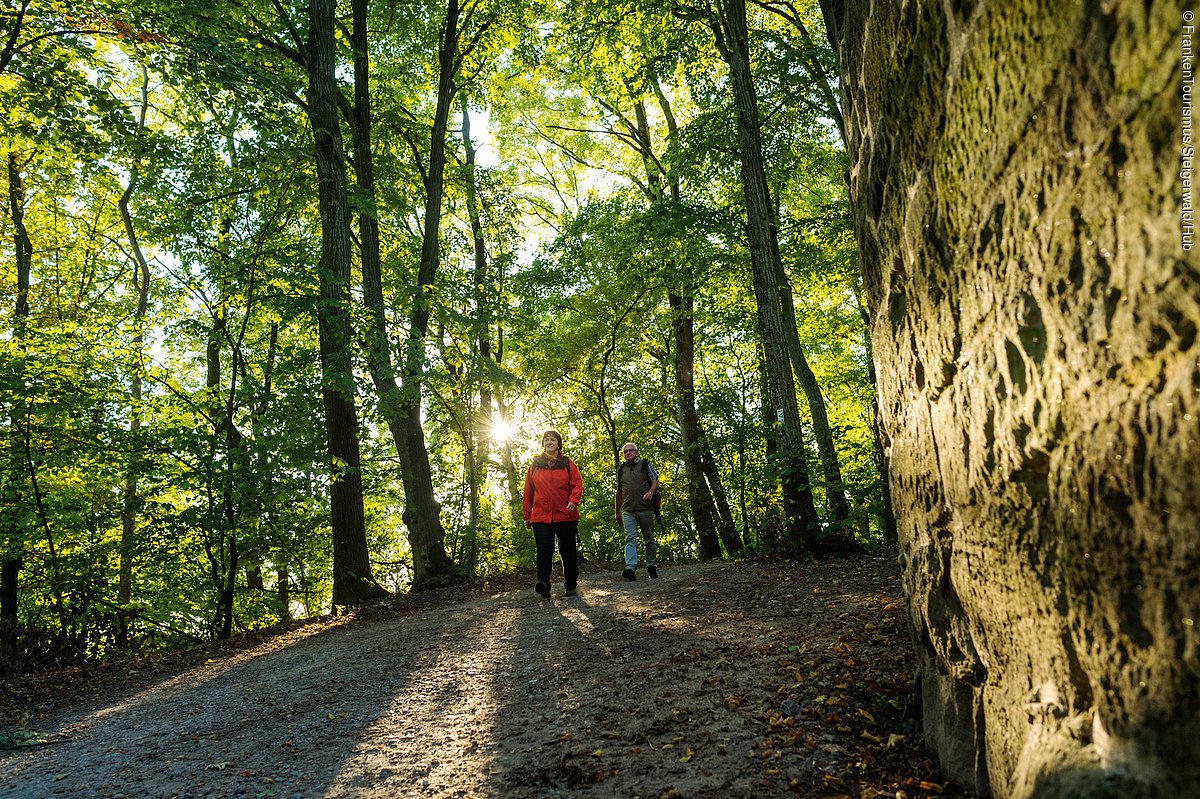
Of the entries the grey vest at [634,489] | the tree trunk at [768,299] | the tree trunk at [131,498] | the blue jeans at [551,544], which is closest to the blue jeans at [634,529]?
the grey vest at [634,489]

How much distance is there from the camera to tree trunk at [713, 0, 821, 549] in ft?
29.3

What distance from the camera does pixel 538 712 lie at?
13.3 ft

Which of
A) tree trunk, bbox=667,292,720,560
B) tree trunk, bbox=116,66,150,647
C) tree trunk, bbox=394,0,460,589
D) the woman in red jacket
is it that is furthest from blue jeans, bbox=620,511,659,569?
tree trunk, bbox=116,66,150,647

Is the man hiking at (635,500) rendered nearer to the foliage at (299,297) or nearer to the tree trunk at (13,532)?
the foliage at (299,297)

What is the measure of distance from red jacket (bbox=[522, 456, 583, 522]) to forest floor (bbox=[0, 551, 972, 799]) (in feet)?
4.52

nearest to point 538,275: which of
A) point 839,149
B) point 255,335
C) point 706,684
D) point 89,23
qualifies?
point 839,149

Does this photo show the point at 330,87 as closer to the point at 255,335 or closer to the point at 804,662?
the point at 804,662

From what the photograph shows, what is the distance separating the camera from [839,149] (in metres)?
14.1

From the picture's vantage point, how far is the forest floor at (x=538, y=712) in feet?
9.72

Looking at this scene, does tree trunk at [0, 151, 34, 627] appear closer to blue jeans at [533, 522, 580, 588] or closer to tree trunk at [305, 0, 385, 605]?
tree trunk at [305, 0, 385, 605]

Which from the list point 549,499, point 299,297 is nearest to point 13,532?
point 299,297

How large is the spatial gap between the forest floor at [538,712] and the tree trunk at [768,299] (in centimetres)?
178

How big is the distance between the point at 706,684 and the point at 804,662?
636 millimetres

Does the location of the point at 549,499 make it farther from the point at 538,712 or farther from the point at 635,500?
the point at 538,712
